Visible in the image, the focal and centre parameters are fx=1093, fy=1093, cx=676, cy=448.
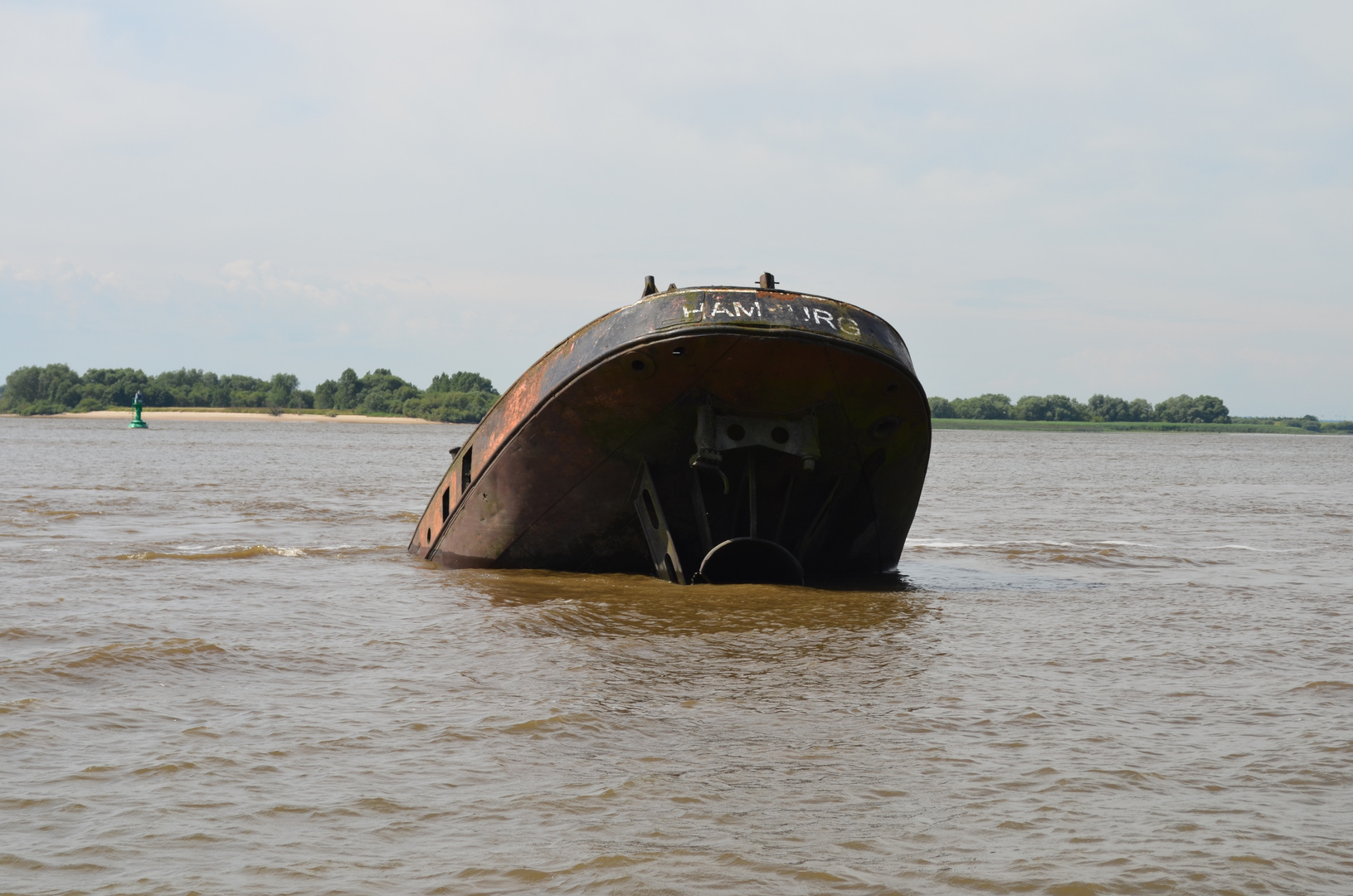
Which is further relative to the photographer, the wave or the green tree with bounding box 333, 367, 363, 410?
the green tree with bounding box 333, 367, 363, 410

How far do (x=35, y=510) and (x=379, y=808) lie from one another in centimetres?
1343

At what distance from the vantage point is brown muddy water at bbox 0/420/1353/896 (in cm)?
278

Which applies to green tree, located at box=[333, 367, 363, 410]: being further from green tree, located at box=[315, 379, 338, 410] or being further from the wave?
the wave

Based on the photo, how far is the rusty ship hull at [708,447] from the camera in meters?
6.75

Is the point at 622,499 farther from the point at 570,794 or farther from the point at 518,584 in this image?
the point at 570,794

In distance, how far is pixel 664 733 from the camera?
400cm

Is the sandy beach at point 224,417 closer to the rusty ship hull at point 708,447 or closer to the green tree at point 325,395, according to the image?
the green tree at point 325,395

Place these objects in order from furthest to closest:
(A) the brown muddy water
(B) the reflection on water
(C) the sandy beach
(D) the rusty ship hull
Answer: (C) the sandy beach < (D) the rusty ship hull < (B) the reflection on water < (A) the brown muddy water

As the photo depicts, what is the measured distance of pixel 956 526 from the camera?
14.3 metres

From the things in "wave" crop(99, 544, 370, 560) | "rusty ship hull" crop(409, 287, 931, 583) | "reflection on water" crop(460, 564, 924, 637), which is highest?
"rusty ship hull" crop(409, 287, 931, 583)

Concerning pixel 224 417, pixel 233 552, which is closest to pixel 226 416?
pixel 224 417

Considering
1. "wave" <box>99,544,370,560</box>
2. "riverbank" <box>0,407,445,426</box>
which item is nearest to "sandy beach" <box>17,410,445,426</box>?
"riverbank" <box>0,407,445,426</box>

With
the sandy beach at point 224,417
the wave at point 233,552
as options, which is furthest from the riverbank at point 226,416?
the wave at point 233,552

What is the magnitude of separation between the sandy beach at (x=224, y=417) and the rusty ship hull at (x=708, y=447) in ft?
303
